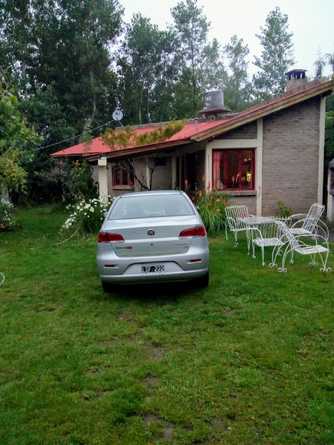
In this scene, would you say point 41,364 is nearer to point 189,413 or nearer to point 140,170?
point 189,413

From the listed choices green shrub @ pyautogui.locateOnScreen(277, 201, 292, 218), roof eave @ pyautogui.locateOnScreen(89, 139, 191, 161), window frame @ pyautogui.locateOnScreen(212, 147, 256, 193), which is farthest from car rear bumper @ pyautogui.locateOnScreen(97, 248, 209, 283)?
green shrub @ pyautogui.locateOnScreen(277, 201, 292, 218)

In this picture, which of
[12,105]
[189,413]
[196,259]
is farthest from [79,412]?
[12,105]

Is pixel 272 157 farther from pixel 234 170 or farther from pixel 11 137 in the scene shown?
pixel 11 137

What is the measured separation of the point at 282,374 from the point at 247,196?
10423 millimetres

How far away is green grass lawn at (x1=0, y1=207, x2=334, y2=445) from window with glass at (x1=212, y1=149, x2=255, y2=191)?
709 cm

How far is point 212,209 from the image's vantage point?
11820 mm

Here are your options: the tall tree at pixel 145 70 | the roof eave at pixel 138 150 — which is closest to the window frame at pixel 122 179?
the roof eave at pixel 138 150

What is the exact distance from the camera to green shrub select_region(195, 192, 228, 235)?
1141 centimetres

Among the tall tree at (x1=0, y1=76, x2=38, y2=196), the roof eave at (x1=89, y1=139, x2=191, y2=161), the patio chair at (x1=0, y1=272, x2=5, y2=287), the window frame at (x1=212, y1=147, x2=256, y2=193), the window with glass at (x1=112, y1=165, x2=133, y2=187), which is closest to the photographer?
the tall tree at (x1=0, y1=76, x2=38, y2=196)

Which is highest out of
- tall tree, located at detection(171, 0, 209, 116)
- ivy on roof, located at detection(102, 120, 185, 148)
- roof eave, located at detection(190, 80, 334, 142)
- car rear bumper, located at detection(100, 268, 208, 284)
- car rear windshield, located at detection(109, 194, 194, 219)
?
tall tree, located at detection(171, 0, 209, 116)

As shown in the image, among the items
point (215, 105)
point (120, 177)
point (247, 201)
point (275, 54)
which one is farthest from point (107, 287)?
point (275, 54)

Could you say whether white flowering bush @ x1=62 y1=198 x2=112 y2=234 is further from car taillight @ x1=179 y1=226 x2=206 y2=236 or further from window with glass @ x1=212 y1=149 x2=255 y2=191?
car taillight @ x1=179 y1=226 x2=206 y2=236

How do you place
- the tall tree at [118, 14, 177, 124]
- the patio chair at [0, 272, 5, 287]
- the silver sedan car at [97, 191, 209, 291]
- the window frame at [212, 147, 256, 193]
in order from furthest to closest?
the tall tree at [118, 14, 177, 124] → the window frame at [212, 147, 256, 193] → the patio chair at [0, 272, 5, 287] → the silver sedan car at [97, 191, 209, 291]

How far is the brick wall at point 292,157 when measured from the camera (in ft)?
44.8
